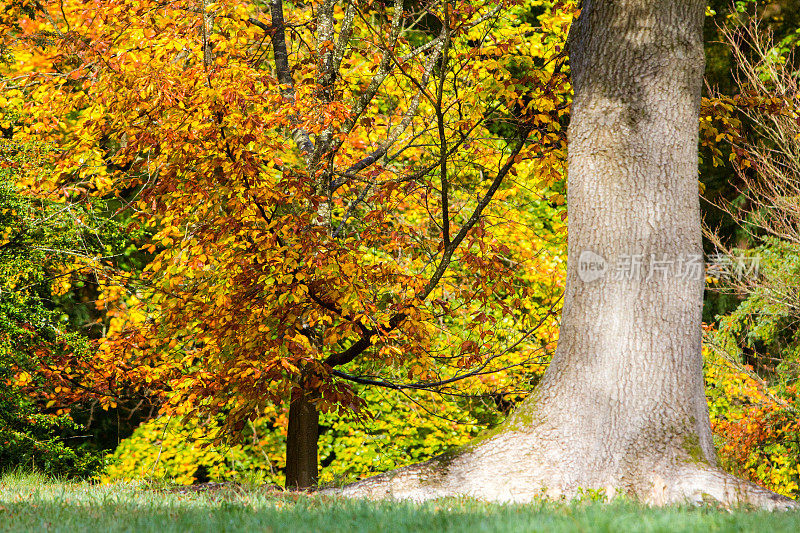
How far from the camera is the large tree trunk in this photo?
4.87 metres

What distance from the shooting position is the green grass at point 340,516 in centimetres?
318

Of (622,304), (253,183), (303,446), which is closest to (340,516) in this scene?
(622,304)

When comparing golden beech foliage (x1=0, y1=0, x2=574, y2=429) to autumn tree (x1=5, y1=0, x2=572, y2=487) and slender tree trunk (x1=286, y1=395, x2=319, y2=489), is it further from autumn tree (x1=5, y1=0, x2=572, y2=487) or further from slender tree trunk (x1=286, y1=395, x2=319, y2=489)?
slender tree trunk (x1=286, y1=395, x2=319, y2=489)

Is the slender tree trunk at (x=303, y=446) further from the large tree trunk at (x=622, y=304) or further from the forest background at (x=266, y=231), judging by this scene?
the large tree trunk at (x=622, y=304)

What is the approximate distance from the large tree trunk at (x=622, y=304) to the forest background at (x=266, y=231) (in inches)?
43.3

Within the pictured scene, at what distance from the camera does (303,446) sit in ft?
24.5

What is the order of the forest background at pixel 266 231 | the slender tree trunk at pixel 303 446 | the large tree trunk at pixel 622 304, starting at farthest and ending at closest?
the slender tree trunk at pixel 303 446 < the forest background at pixel 266 231 < the large tree trunk at pixel 622 304

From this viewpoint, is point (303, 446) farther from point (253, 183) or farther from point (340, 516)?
point (340, 516)

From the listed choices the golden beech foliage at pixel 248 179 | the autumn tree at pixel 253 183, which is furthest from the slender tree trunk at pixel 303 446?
the golden beech foliage at pixel 248 179

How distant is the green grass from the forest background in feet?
5.42

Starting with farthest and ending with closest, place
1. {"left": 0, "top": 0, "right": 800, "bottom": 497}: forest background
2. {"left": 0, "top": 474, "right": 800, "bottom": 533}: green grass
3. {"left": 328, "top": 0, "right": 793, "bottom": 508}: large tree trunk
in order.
A: {"left": 0, "top": 0, "right": 800, "bottom": 497}: forest background
{"left": 328, "top": 0, "right": 793, "bottom": 508}: large tree trunk
{"left": 0, "top": 474, "right": 800, "bottom": 533}: green grass

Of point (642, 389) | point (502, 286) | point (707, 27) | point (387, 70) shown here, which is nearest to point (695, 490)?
point (642, 389)

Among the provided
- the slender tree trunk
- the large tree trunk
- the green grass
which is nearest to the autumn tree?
the slender tree trunk

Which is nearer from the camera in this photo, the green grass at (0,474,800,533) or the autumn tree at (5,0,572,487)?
the green grass at (0,474,800,533)
